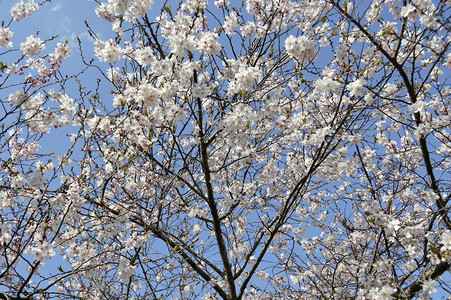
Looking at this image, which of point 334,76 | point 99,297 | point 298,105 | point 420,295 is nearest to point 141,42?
point 334,76

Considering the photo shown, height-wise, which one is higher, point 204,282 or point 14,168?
point 14,168

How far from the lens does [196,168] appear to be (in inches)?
218

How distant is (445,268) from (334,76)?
2456 mm

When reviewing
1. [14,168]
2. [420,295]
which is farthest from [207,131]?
[420,295]

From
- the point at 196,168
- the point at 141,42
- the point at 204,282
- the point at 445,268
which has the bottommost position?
the point at 445,268

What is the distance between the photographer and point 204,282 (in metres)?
5.05

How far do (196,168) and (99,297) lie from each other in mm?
2248

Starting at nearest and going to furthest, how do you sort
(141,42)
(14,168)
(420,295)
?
(420,295), (141,42), (14,168)

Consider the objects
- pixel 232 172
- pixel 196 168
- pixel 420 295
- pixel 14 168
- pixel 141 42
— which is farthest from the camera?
pixel 232 172

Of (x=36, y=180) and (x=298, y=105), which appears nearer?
(x=36, y=180)

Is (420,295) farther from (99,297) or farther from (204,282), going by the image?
(99,297)

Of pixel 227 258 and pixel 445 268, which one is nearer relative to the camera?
pixel 445 268

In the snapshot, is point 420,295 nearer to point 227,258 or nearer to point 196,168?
point 227,258

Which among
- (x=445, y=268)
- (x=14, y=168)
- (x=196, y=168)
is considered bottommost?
(x=445, y=268)
